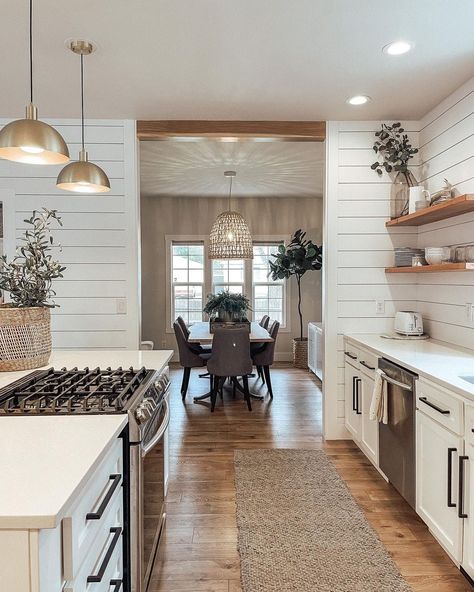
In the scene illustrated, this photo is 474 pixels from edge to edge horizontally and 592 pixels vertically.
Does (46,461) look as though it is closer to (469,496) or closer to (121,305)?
(469,496)

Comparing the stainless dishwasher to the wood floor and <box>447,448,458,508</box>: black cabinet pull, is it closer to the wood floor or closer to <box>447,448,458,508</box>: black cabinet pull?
the wood floor

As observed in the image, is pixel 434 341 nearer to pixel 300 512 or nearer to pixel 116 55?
pixel 300 512

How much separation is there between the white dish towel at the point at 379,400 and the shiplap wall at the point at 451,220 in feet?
2.28

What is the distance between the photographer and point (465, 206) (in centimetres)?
248

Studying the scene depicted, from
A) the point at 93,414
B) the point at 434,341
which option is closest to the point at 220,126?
the point at 434,341

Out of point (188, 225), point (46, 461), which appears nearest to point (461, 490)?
point (46, 461)

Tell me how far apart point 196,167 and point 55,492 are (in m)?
4.71

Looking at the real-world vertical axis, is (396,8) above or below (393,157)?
above

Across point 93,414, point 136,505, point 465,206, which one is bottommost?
point 136,505

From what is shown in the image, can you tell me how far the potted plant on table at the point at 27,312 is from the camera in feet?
6.30

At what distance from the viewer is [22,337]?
195cm

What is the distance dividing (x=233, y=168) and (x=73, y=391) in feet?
13.4

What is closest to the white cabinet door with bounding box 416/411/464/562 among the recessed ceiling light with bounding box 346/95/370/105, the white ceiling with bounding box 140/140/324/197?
the recessed ceiling light with bounding box 346/95/370/105

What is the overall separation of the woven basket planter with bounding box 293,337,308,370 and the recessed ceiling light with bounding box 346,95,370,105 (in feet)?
13.2
